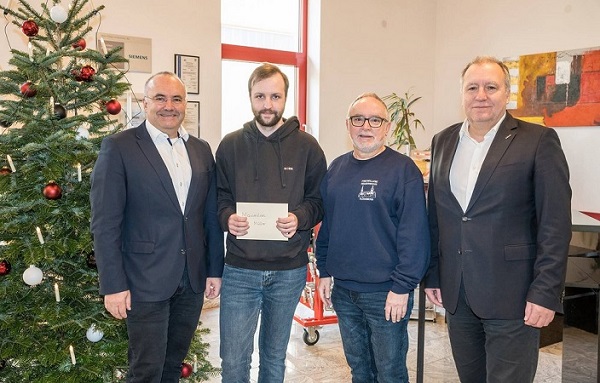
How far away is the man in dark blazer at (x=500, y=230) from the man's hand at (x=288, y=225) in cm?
59

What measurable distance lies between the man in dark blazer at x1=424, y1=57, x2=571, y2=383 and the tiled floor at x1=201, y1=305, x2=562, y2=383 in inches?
59.0

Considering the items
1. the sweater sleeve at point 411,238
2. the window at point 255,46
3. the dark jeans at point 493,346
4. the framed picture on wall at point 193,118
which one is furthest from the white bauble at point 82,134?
the window at point 255,46

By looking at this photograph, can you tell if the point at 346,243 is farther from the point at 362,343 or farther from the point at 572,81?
the point at 572,81

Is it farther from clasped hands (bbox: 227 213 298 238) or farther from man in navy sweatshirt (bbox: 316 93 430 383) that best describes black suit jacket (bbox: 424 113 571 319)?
clasped hands (bbox: 227 213 298 238)

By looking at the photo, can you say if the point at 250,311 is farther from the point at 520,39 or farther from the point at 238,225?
the point at 520,39

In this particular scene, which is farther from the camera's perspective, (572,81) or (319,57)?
(319,57)

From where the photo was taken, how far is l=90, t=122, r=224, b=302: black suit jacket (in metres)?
1.88

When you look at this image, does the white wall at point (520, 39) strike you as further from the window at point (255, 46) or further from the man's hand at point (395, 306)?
the man's hand at point (395, 306)

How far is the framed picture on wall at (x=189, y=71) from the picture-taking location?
4477 millimetres

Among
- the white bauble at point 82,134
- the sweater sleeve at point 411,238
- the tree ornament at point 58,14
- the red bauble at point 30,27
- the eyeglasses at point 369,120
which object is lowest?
the sweater sleeve at point 411,238

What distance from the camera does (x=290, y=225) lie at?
6.64 ft

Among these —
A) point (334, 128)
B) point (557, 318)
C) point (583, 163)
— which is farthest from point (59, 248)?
point (583, 163)

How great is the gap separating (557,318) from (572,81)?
2549 millimetres

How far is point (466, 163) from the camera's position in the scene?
1950 millimetres
